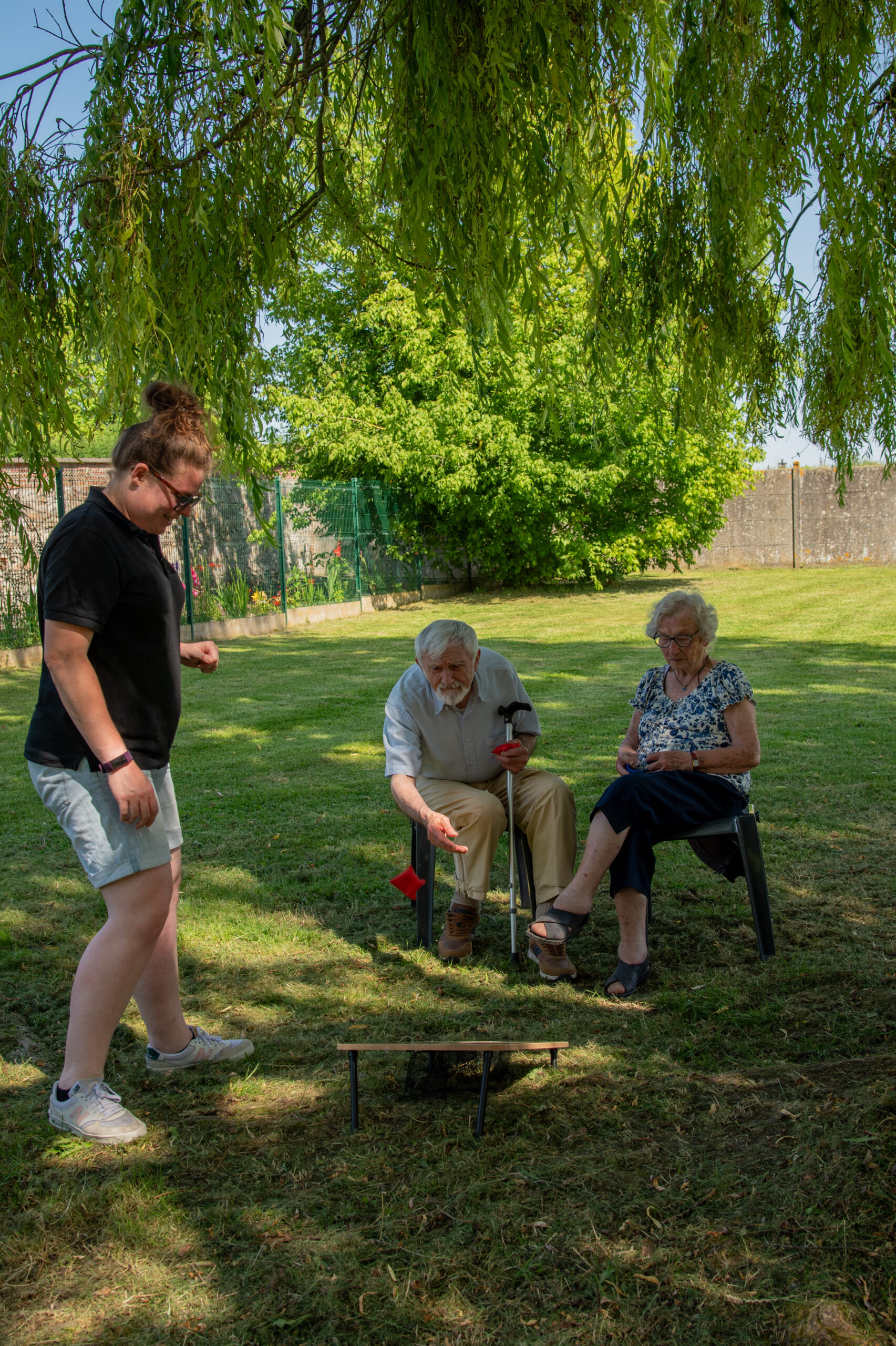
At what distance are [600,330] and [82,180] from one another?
5.81 feet

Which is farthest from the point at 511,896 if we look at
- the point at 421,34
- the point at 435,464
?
the point at 435,464

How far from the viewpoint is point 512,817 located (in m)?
4.05

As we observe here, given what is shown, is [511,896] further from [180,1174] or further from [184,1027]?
[180,1174]

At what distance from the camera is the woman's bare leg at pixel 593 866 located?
Result: 147 inches

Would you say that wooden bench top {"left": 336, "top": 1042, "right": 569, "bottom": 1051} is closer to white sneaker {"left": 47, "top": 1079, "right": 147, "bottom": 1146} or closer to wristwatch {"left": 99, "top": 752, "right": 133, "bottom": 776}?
white sneaker {"left": 47, "top": 1079, "right": 147, "bottom": 1146}

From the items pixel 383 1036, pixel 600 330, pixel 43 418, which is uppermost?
pixel 600 330

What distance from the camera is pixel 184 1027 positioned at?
314 centimetres

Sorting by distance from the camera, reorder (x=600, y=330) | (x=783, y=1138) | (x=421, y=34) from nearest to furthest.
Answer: (x=783, y=1138), (x=421, y=34), (x=600, y=330)

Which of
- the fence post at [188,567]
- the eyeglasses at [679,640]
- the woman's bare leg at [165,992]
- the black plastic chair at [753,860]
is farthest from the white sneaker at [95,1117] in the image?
the fence post at [188,567]

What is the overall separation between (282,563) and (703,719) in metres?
14.0

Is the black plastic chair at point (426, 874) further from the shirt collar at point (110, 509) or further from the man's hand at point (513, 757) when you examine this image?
the shirt collar at point (110, 509)

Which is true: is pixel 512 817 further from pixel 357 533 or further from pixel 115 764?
pixel 357 533

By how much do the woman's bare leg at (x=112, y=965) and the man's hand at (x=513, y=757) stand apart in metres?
1.55

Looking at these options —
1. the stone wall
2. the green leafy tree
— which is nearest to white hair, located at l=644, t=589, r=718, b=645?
the green leafy tree
